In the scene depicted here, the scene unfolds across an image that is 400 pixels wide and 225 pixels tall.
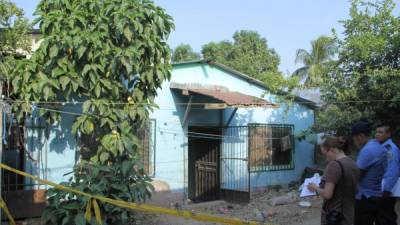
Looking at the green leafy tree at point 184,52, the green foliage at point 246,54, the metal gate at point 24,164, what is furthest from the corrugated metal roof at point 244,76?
the green leafy tree at point 184,52

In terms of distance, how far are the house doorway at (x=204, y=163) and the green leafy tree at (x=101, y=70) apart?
11.6 ft

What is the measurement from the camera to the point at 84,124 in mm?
7477

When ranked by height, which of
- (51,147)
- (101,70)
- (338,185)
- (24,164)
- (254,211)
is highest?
(101,70)

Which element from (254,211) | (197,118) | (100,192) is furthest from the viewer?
(197,118)

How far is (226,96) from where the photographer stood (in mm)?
10047

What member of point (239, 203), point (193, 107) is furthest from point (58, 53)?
point (239, 203)

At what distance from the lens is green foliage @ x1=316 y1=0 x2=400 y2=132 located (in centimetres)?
936

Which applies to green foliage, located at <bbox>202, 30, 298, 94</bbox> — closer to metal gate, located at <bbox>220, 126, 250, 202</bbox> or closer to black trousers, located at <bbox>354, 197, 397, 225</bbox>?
metal gate, located at <bbox>220, 126, 250, 202</bbox>

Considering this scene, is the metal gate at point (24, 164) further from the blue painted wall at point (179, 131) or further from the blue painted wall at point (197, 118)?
the blue painted wall at point (197, 118)

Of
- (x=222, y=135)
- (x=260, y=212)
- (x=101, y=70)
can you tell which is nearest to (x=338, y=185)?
(x=101, y=70)

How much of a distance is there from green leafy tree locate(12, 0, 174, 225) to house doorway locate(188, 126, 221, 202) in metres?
3.53

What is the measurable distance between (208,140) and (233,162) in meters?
0.84

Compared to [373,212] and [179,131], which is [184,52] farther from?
[373,212]

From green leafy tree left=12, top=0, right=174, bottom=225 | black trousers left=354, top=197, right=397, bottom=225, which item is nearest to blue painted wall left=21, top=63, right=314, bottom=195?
green leafy tree left=12, top=0, right=174, bottom=225
